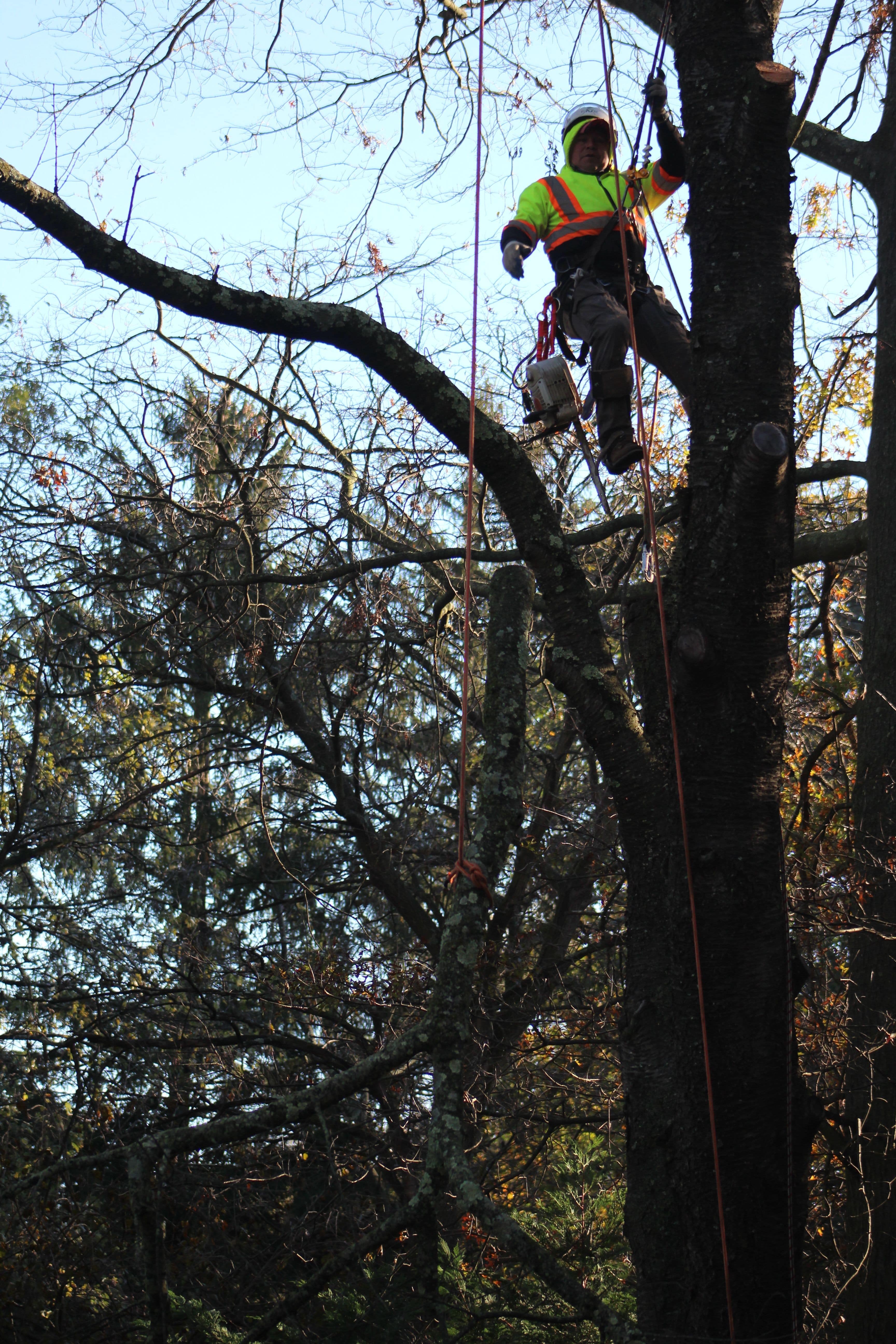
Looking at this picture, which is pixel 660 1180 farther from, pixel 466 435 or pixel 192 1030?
pixel 192 1030

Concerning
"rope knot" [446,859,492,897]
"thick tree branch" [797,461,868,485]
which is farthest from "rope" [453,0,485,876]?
"thick tree branch" [797,461,868,485]

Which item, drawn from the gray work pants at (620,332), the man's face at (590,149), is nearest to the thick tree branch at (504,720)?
the gray work pants at (620,332)

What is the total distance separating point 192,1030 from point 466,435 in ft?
14.6

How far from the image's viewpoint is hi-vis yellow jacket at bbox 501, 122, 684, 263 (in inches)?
180

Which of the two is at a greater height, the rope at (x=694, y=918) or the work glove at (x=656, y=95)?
the work glove at (x=656, y=95)

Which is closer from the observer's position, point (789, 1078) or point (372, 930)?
point (789, 1078)

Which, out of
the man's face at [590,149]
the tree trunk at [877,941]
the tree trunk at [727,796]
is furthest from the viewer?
the man's face at [590,149]

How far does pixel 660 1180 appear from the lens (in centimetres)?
258

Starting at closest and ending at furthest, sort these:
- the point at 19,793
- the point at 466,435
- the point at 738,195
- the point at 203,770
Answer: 1. the point at 738,195
2. the point at 466,435
3. the point at 203,770
4. the point at 19,793

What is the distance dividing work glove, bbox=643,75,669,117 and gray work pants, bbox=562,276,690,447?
0.62 metres

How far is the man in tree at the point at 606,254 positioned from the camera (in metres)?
4.30

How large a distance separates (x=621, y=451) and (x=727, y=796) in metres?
1.86

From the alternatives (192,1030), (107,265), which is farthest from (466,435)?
(192,1030)

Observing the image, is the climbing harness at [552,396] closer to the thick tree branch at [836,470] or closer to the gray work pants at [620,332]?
the gray work pants at [620,332]
